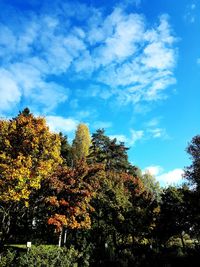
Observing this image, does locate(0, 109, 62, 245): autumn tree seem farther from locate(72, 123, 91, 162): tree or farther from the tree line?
locate(72, 123, 91, 162): tree

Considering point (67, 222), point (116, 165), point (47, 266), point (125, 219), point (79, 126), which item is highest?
point (79, 126)

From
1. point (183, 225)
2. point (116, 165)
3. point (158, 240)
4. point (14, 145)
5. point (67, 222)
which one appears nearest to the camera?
point (14, 145)

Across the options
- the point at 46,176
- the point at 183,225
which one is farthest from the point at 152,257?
the point at 46,176

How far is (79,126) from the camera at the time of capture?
230 feet

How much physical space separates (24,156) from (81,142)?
47.4 metres

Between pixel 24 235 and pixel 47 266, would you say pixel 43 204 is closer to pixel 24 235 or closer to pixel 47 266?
pixel 47 266

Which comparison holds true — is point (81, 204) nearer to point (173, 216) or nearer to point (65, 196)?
point (65, 196)

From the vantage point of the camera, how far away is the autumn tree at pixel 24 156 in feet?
56.2

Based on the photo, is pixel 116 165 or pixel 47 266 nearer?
pixel 47 266

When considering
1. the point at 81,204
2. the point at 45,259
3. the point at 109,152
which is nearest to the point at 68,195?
the point at 81,204

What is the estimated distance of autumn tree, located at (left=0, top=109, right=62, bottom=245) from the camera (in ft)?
56.2

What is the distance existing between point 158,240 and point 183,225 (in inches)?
176

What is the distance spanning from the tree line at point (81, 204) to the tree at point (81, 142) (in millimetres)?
20897

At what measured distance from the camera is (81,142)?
66.1 m
